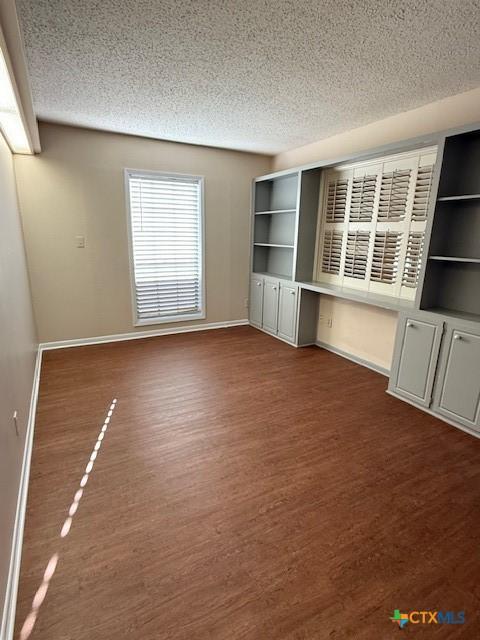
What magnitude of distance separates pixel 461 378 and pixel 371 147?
8.25 ft

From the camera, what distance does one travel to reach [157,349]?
168 inches

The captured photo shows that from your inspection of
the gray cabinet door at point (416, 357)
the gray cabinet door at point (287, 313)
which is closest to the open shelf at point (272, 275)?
the gray cabinet door at point (287, 313)

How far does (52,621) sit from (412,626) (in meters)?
1.43

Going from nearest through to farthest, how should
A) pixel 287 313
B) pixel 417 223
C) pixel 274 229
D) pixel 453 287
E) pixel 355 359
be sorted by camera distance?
1. pixel 453 287
2. pixel 417 223
3. pixel 355 359
4. pixel 287 313
5. pixel 274 229

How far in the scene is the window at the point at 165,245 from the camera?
14.3ft

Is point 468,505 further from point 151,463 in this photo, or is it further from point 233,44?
point 233,44

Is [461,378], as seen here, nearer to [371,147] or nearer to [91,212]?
[371,147]

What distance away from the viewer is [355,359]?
3.98m

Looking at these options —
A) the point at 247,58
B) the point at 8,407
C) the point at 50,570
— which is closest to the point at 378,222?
the point at 247,58

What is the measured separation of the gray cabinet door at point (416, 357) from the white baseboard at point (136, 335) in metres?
2.83

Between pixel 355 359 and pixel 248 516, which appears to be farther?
pixel 355 359

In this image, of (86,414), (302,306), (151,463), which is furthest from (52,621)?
(302,306)

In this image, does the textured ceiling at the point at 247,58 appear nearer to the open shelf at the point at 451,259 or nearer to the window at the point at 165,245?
the window at the point at 165,245

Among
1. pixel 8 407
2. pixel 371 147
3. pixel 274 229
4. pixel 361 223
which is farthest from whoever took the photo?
pixel 274 229
